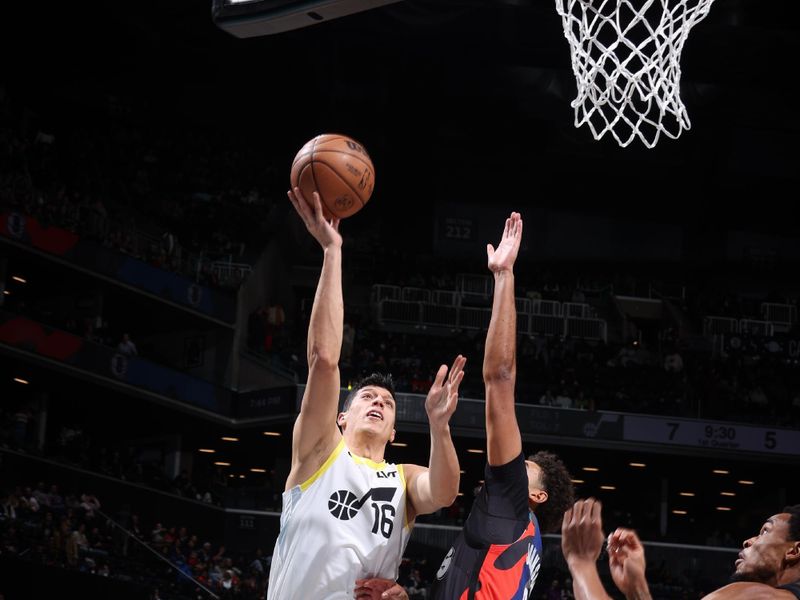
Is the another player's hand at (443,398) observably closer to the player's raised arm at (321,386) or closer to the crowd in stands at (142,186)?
the player's raised arm at (321,386)

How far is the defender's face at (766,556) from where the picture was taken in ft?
10.4

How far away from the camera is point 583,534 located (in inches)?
124

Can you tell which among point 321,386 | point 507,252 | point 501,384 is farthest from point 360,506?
point 507,252

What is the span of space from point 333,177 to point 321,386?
991 millimetres

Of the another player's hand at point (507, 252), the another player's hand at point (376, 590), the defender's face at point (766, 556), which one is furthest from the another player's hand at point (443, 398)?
the defender's face at point (766, 556)

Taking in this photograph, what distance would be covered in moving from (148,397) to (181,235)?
13.3ft

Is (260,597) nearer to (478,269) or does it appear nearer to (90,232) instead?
(90,232)

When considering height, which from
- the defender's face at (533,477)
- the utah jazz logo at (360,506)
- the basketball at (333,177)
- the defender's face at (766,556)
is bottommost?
the defender's face at (766,556)

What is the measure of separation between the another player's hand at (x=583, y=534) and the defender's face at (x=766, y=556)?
1.28 ft

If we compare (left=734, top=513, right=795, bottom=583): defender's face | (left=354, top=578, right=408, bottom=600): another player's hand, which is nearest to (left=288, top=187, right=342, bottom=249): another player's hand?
(left=354, top=578, right=408, bottom=600): another player's hand

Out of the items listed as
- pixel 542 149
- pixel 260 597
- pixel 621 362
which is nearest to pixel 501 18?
pixel 542 149

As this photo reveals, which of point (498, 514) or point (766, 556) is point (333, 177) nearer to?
point (498, 514)

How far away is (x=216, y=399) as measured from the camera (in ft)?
69.6

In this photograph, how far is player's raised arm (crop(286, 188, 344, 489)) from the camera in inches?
161
